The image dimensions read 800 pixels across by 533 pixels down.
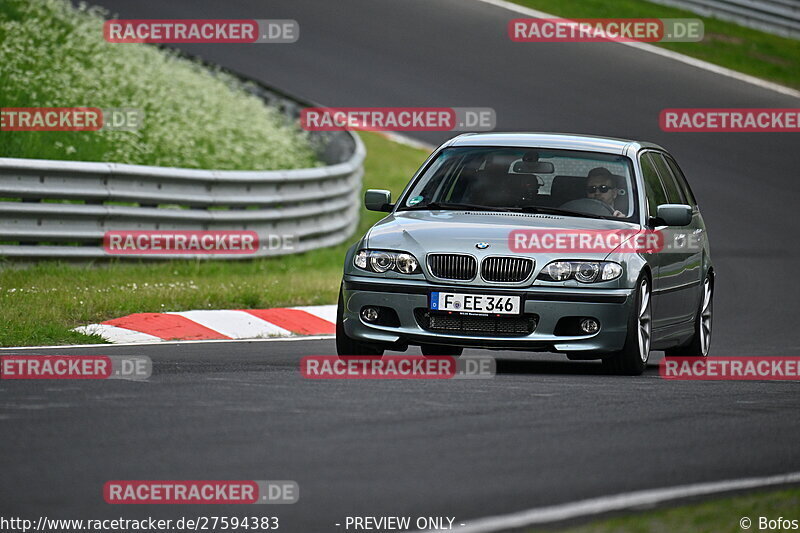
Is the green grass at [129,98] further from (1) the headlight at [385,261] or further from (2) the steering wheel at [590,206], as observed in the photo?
(2) the steering wheel at [590,206]

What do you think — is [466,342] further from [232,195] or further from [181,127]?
[181,127]

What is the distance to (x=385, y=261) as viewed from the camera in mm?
9883

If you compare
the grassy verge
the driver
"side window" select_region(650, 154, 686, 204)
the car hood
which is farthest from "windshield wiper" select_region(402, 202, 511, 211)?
the grassy verge

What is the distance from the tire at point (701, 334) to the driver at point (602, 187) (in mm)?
1583

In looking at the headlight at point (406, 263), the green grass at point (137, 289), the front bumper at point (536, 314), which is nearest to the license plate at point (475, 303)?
the front bumper at point (536, 314)

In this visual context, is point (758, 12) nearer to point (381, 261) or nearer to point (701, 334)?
point (701, 334)

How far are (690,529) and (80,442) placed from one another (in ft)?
8.68

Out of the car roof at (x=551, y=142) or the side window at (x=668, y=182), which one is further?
the side window at (x=668, y=182)

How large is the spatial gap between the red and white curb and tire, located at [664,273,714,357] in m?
2.97

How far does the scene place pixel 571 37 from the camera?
28.8 meters

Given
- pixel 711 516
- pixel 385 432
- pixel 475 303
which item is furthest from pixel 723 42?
pixel 711 516

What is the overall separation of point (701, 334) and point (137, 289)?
487cm

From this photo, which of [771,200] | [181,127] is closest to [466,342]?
[181,127]

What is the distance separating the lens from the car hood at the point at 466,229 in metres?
9.73
